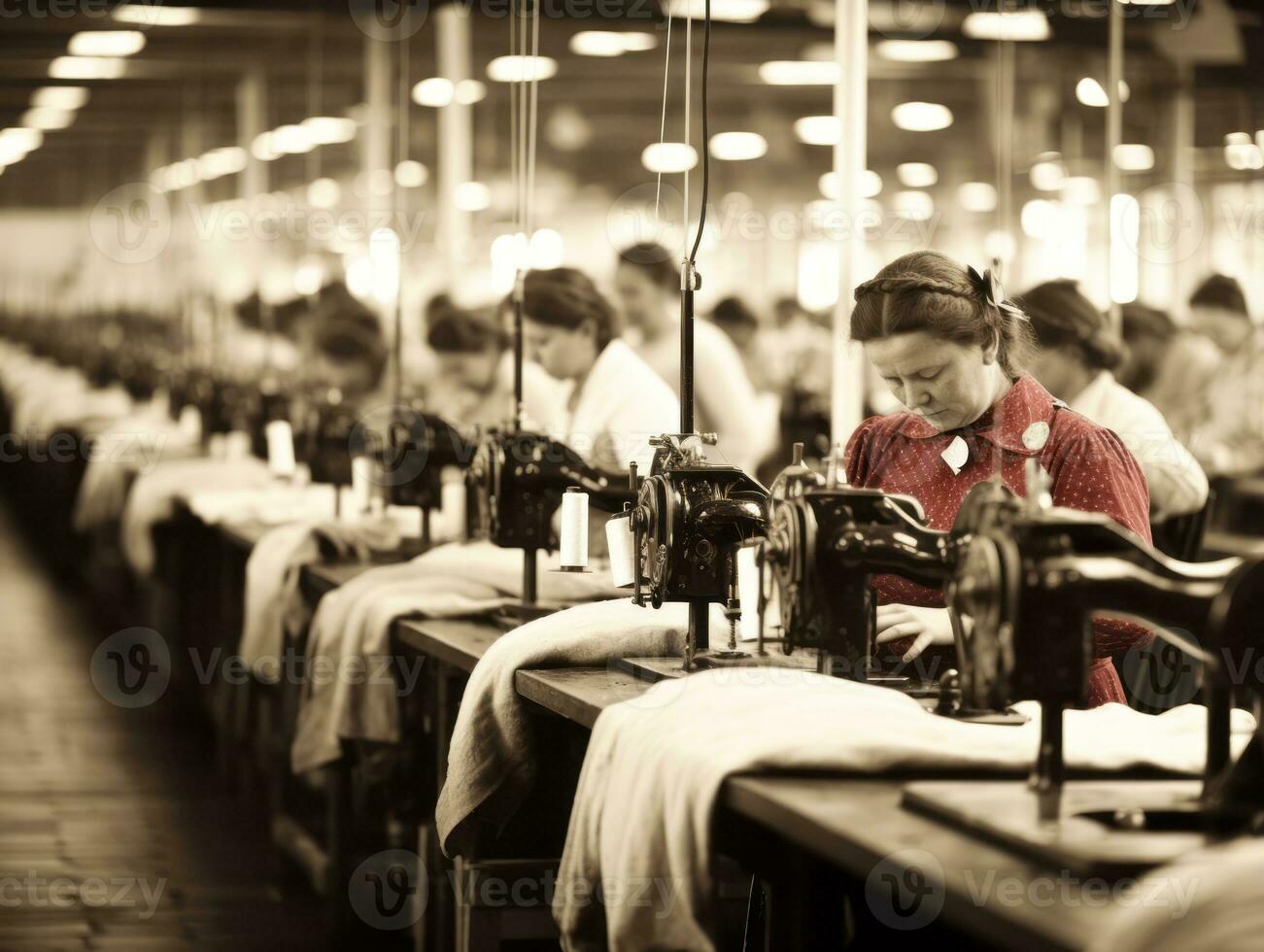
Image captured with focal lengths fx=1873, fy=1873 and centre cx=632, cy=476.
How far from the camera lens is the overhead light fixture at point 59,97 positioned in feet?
37.6

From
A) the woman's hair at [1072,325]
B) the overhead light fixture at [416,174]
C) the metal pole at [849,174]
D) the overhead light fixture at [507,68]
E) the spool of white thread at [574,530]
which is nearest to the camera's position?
the spool of white thread at [574,530]

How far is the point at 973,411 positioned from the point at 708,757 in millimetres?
965

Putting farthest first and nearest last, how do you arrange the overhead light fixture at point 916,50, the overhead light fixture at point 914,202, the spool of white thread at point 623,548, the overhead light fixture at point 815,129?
the overhead light fixture at point 914,202
the overhead light fixture at point 815,129
the overhead light fixture at point 916,50
the spool of white thread at point 623,548

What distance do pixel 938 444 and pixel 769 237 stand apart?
1766 cm

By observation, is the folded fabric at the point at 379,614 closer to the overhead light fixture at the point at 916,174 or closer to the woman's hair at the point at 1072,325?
the woman's hair at the point at 1072,325

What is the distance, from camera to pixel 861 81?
3971 mm

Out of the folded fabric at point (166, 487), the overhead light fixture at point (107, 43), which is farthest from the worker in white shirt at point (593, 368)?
the overhead light fixture at point (107, 43)

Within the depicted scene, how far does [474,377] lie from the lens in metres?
5.39

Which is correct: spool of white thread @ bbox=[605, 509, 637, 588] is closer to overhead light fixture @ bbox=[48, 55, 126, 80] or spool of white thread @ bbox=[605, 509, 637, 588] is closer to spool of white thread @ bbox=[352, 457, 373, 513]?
spool of white thread @ bbox=[352, 457, 373, 513]

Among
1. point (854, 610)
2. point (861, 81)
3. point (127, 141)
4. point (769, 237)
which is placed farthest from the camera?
point (769, 237)

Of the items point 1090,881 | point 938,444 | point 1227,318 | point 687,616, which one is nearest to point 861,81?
point 938,444

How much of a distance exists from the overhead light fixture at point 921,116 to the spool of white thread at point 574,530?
42.7 ft

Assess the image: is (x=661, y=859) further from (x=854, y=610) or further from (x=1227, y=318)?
(x=1227, y=318)

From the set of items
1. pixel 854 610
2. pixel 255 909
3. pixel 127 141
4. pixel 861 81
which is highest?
pixel 127 141
